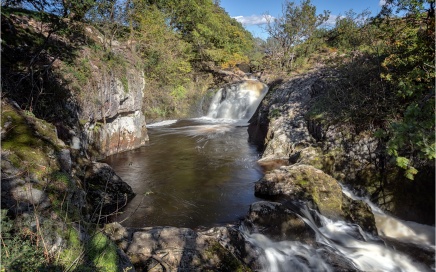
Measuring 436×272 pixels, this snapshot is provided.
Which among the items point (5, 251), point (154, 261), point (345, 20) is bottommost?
point (154, 261)

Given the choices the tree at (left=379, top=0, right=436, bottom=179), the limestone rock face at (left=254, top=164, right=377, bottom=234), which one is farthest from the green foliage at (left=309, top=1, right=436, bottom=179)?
the limestone rock face at (left=254, top=164, right=377, bottom=234)

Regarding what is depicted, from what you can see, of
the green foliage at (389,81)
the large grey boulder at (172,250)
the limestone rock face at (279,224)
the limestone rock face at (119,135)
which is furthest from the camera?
the limestone rock face at (119,135)

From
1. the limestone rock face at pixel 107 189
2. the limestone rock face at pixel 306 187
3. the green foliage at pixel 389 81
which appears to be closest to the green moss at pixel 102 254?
the limestone rock face at pixel 107 189

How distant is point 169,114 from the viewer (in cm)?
2148

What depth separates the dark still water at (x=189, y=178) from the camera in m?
6.79

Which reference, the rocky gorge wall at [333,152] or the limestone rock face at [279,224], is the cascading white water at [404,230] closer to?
the rocky gorge wall at [333,152]

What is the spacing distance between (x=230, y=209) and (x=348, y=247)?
9.16 ft

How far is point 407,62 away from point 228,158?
6874mm

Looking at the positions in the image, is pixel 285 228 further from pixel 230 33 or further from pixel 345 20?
pixel 230 33

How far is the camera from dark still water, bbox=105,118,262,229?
267 inches

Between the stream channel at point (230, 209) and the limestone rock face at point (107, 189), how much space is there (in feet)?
1.10

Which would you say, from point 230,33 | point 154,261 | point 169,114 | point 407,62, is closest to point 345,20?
point 230,33

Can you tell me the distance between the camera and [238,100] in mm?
21891

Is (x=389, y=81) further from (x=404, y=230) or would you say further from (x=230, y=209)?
(x=230, y=209)
